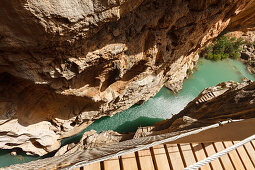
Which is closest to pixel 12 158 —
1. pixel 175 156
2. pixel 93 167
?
pixel 93 167

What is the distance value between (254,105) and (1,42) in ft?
18.6

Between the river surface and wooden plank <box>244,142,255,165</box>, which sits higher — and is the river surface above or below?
above

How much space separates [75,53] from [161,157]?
293cm

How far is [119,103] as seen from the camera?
659 centimetres

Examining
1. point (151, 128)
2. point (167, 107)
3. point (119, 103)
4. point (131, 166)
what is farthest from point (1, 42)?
point (167, 107)

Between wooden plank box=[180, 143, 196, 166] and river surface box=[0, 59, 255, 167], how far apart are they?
5.92 m

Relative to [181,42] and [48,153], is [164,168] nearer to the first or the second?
[181,42]

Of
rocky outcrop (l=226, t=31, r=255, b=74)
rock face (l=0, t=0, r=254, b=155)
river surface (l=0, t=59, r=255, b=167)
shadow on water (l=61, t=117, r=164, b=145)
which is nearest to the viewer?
rock face (l=0, t=0, r=254, b=155)

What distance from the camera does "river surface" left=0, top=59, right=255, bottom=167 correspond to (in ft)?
A: 23.7

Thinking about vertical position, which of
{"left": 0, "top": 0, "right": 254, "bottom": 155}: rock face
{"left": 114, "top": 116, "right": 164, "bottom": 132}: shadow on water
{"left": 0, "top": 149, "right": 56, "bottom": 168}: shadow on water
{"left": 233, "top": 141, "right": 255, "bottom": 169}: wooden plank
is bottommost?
{"left": 233, "top": 141, "right": 255, "bottom": 169}: wooden plank

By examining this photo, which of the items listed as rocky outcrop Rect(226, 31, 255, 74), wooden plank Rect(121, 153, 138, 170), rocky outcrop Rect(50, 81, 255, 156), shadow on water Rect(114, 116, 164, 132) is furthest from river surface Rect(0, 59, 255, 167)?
wooden plank Rect(121, 153, 138, 170)

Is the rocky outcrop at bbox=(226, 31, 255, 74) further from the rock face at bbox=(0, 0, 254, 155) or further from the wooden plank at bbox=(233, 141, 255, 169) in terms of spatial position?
Answer: the wooden plank at bbox=(233, 141, 255, 169)

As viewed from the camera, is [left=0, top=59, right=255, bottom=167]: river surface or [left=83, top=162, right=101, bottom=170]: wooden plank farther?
[left=0, top=59, right=255, bottom=167]: river surface

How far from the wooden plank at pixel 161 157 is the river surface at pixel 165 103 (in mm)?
5941
